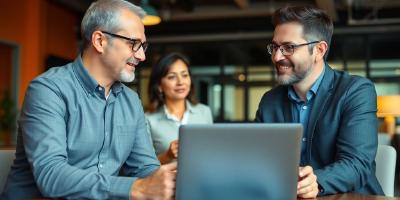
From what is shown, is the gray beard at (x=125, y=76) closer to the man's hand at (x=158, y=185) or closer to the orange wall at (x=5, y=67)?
the man's hand at (x=158, y=185)

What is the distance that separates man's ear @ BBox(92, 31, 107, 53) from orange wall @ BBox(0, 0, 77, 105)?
25.2 feet

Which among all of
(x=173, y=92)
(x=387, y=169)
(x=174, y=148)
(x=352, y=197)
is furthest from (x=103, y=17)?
(x=173, y=92)

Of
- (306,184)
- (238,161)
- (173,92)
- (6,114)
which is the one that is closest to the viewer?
(238,161)

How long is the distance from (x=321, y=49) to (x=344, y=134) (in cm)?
45

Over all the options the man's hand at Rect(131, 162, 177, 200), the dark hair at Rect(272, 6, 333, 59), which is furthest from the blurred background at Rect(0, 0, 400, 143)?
the man's hand at Rect(131, 162, 177, 200)

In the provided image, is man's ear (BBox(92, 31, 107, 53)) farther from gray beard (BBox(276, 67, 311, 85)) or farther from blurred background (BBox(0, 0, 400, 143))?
blurred background (BBox(0, 0, 400, 143))

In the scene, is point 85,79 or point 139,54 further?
point 139,54

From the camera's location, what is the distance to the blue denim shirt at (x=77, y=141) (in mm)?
1417

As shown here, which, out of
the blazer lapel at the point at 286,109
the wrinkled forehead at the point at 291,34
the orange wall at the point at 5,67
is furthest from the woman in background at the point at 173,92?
the orange wall at the point at 5,67

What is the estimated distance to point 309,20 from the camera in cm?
209

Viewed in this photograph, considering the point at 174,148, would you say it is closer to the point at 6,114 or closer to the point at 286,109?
the point at 286,109

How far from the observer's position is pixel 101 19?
1845 mm

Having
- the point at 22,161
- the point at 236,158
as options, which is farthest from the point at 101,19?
the point at 236,158

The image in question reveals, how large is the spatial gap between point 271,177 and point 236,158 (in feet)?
0.34
